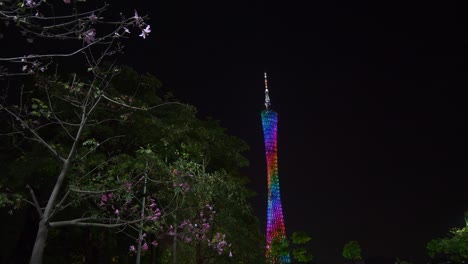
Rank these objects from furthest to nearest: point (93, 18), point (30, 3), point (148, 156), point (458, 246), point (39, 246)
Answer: point (458, 246) → point (148, 156) → point (39, 246) → point (93, 18) → point (30, 3)

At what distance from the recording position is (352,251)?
44188 millimetres

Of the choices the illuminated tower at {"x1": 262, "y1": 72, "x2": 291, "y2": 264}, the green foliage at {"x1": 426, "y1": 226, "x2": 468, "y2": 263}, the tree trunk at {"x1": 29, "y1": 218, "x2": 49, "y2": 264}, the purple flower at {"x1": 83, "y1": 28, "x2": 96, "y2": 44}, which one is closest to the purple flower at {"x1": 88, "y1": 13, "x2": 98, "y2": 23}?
the purple flower at {"x1": 83, "y1": 28, "x2": 96, "y2": 44}

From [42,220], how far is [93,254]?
10.9 metres

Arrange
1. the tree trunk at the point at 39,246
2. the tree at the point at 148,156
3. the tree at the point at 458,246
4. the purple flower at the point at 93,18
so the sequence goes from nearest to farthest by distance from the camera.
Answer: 1. the purple flower at the point at 93,18
2. the tree trunk at the point at 39,246
3. the tree at the point at 148,156
4. the tree at the point at 458,246

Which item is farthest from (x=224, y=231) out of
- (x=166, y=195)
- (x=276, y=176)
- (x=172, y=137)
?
(x=276, y=176)

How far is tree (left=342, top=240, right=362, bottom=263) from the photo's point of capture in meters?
44.1

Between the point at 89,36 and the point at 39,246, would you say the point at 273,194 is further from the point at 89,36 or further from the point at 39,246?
the point at 89,36

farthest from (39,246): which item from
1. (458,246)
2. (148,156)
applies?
(458,246)

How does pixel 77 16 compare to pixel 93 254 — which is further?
pixel 93 254

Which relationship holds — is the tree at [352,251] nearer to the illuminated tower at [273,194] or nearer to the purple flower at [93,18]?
the illuminated tower at [273,194]

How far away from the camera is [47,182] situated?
14.9 metres

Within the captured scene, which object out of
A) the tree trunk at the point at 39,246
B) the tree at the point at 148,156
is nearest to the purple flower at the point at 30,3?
the tree trunk at the point at 39,246

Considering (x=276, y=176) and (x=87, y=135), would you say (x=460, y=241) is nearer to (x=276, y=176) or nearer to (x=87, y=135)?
(x=276, y=176)

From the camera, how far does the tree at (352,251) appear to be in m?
44.1
